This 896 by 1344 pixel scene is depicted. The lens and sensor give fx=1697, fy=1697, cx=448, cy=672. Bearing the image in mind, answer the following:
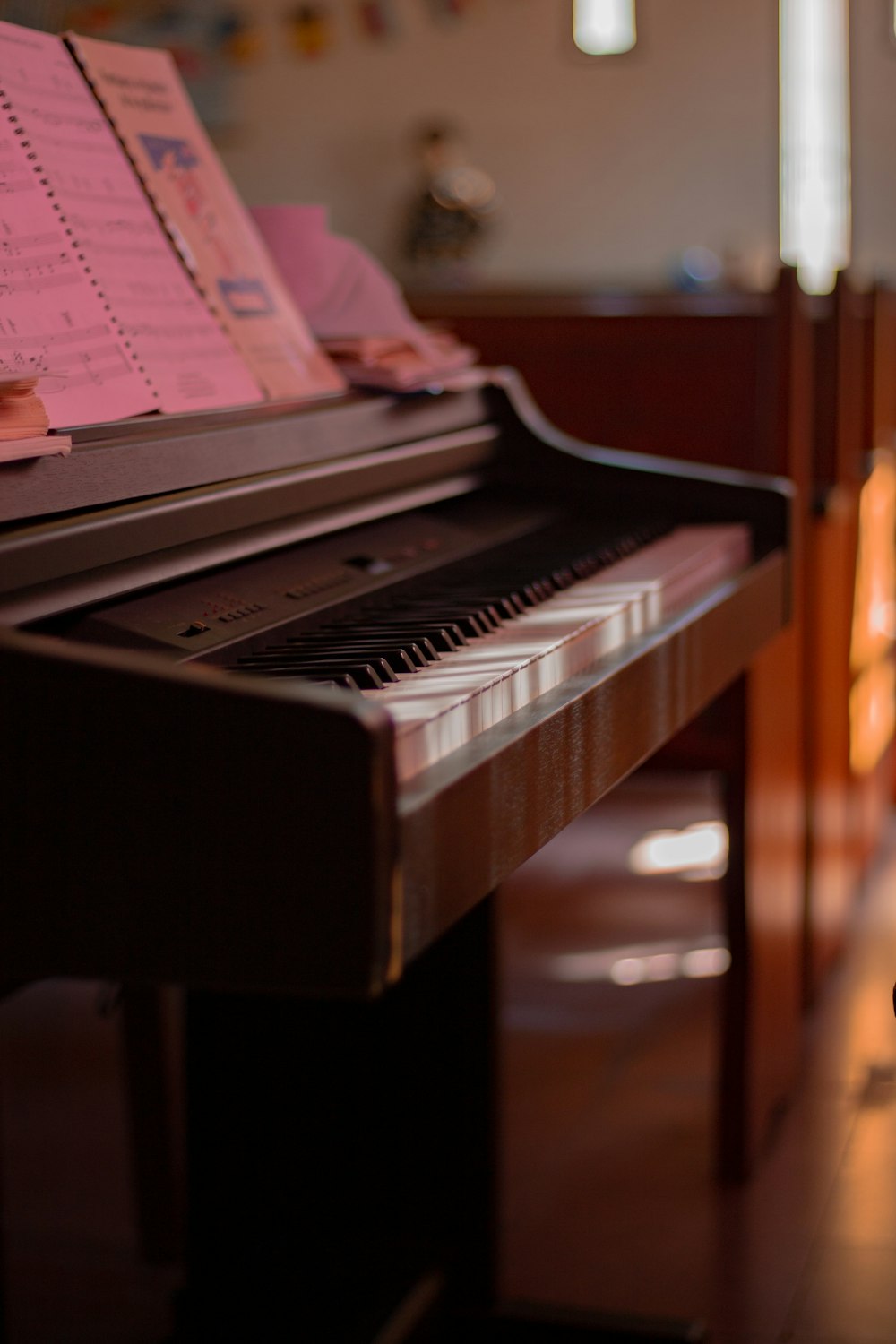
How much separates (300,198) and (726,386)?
17.5ft

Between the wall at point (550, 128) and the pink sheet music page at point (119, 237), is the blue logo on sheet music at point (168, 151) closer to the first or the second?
the pink sheet music page at point (119, 237)

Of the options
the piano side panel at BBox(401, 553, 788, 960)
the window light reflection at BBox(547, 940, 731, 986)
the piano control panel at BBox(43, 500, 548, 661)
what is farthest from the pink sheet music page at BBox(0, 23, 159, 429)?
the window light reflection at BBox(547, 940, 731, 986)

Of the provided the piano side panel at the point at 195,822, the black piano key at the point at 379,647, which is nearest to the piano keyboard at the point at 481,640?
the black piano key at the point at 379,647

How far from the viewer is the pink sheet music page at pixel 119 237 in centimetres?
136

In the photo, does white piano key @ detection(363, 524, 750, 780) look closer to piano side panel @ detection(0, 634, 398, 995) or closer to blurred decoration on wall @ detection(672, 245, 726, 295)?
piano side panel @ detection(0, 634, 398, 995)

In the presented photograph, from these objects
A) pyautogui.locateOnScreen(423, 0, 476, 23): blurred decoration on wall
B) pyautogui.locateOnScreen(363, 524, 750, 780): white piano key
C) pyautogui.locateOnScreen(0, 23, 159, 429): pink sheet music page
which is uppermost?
pyautogui.locateOnScreen(423, 0, 476, 23): blurred decoration on wall

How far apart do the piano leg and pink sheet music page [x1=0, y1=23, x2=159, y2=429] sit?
0.61 meters

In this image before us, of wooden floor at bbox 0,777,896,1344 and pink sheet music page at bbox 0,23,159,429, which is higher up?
pink sheet music page at bbox 0,23,159,429

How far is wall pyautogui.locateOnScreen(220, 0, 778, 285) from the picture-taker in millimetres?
7418

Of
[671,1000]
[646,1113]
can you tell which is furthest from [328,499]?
[671,1000]

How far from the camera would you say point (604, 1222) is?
7.08ft

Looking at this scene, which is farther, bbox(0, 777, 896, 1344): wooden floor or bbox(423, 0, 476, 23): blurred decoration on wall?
bbox(423, 0, 476, 23): blurred decoration on wall

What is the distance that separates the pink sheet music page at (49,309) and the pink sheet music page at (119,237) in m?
0.01

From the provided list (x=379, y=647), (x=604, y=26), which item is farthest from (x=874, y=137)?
(x=379, y=647)
